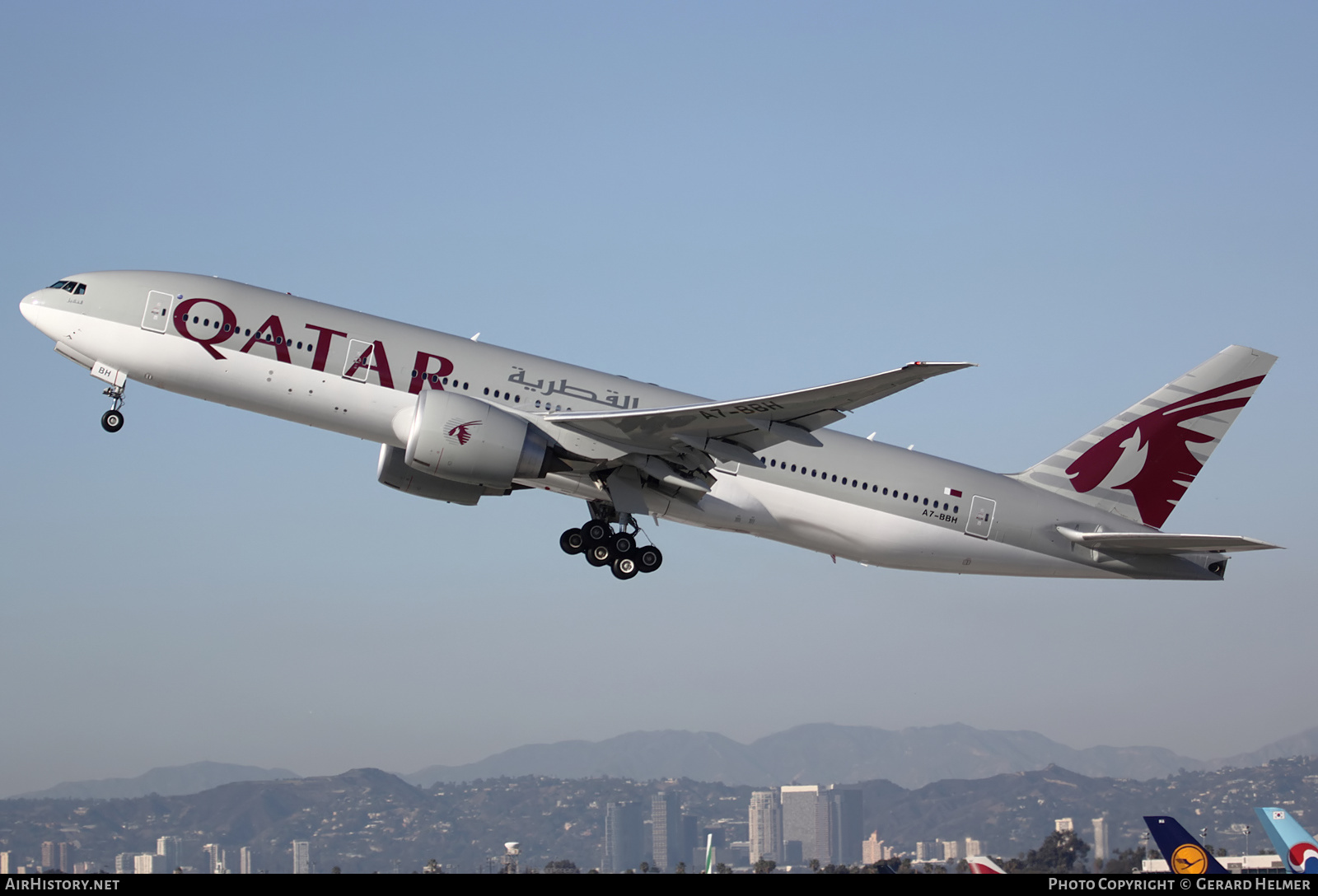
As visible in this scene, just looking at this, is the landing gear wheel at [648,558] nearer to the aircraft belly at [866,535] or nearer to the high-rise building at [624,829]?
the aircraft belly at [866,535]

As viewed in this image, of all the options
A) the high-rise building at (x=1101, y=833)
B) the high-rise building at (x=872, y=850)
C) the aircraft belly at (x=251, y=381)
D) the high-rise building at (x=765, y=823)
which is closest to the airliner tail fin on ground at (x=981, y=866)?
the aircraft belly at (x=251, y=381)

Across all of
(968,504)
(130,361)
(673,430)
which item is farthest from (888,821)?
(130,361)

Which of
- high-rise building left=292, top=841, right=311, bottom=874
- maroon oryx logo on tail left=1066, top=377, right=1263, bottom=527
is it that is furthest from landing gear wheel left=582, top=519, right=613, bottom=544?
high-rise building left=292, top=841, right=311, bottom=874

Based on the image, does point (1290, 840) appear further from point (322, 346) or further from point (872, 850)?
point (872, 850)

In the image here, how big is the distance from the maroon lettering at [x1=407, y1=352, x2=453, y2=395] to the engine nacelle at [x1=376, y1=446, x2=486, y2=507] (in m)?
3.40

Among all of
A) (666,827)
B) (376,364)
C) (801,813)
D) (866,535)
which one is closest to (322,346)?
(376,364)

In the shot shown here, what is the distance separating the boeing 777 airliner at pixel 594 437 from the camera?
25.7 meters

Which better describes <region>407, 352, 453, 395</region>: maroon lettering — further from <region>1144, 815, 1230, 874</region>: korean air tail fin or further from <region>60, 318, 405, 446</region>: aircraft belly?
<region>1144, 815, 1230, 874</region>: korean air tail fin

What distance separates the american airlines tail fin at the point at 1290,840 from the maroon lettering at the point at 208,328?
83.5ft

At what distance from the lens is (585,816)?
247 ft

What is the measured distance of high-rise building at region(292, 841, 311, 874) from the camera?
2243 inches
